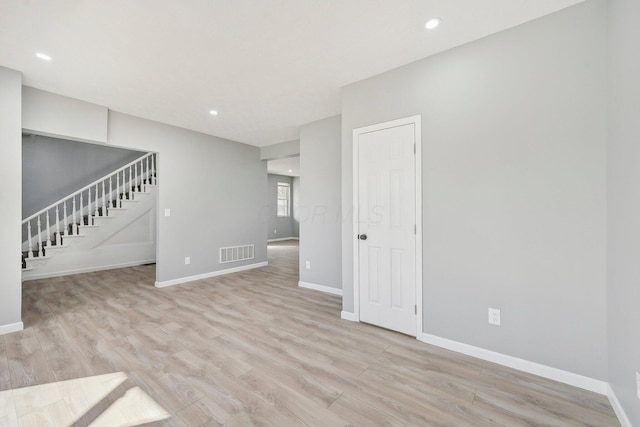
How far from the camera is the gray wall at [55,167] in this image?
5234 mm

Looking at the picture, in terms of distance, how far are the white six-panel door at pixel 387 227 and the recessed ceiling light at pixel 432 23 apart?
2.55 feet

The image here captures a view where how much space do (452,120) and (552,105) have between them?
675mm

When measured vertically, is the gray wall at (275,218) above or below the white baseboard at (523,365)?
above

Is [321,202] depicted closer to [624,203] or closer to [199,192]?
[199,192]

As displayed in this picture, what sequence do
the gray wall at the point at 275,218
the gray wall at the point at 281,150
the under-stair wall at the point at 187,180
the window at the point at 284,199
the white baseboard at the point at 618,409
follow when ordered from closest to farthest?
the white baseboard at the point at 618,409 → the under-stair wall at the point at 187,180 → the gray wall at the point at 281,150 → the gray wall at the point at 275,218 → the window at the point at 284,199

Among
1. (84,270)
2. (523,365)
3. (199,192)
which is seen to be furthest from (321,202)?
(84,270)

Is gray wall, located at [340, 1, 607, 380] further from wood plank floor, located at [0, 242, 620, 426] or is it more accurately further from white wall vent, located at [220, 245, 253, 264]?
white wall vent, located at [220, 245, 253, 264]

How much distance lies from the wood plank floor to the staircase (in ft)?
7.35

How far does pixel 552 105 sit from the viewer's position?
1.92 m

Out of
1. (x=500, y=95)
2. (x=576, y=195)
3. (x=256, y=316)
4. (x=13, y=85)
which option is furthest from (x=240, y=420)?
(x=13, y=85)

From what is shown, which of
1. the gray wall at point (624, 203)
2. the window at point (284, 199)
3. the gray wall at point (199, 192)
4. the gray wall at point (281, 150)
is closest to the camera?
the gray wall at point (624, 203)

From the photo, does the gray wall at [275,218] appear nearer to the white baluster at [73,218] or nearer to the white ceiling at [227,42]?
the white baluster at [73,218]

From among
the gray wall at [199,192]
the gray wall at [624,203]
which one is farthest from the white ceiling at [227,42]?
the gray wall at [199,192]

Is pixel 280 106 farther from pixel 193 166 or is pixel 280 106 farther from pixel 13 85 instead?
pixel 13 85
